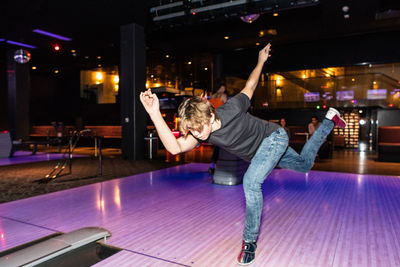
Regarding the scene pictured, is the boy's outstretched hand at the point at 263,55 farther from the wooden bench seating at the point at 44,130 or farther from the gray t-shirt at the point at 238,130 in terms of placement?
the wooden bench seating at the point at 44,130

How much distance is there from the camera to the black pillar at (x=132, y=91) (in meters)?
7.89

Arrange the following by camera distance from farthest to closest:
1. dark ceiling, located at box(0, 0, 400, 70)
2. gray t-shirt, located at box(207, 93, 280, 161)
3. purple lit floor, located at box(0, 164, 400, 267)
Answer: dark ceiling, located at box(0, 0, 400, 70)
purple lit floor, located at box(0, 164, 400, 267)
gray t-shirt, located at box(207, 93, 280, 161)

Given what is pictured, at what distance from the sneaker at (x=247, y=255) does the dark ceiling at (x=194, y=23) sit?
5.31m

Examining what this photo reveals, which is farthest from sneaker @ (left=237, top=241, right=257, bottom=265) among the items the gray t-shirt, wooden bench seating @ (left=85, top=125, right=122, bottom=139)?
wooden bench seating @ (left=85, top=125, right=122, bottom=139)

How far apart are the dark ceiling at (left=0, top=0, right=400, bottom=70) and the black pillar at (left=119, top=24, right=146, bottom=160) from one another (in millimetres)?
469

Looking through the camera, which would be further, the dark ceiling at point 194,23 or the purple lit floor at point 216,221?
the dark ceiling at point 194,23

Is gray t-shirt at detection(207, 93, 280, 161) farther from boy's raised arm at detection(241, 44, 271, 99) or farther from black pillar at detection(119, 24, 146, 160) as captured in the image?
black pillar at detection(119, 24, 146, 160)

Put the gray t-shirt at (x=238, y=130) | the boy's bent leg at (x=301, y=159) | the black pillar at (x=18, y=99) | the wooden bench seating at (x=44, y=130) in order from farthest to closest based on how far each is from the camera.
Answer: the wooden bench seating at (x=44, y=130) < the black pillar at (x=18, y=99) < the boy's bent leg at (x=301, y=159) < the gray t-shirt at (x=238, y=130)

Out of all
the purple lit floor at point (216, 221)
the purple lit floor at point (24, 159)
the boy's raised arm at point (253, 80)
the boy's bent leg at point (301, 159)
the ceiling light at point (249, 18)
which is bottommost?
the purple lit floor at point (24, 159)

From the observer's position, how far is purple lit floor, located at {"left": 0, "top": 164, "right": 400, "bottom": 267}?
2.01 m

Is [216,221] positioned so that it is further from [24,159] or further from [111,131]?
[111,131]

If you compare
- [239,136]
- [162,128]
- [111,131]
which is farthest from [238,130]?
[111,131]

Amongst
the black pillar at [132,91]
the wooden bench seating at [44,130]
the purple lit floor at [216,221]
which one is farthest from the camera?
the wooden bench seating at [44,130]

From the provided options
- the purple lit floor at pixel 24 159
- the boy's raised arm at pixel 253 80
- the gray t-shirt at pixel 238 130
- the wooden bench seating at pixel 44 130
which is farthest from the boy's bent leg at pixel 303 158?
the wooden bench seating at pixel 44 130
